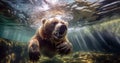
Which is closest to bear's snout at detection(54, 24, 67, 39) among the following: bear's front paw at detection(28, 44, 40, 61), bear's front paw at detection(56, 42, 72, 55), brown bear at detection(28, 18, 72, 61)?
brown bear at detection(28, 18, 72, 61)

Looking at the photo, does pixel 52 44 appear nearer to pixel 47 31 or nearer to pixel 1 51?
pixel 47 31

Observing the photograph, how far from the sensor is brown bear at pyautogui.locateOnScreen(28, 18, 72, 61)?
554cm

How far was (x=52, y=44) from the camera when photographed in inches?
253

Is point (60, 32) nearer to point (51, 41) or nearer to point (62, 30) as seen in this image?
point (62, 30)

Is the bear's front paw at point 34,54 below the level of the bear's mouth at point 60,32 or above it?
below

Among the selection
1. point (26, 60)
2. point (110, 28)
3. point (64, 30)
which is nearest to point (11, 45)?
point (26, 60)

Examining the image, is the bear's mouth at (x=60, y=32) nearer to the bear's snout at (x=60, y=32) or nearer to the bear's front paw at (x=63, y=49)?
the bear's snout at (x=60, y=32)

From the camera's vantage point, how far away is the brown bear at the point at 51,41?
5.54m

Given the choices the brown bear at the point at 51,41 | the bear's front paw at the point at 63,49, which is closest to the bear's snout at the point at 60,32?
the brown bear at the point at 51,41

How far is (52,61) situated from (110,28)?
11563 mm

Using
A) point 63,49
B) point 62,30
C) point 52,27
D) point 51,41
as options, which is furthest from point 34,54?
point 52,27

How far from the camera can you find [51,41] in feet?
21.1

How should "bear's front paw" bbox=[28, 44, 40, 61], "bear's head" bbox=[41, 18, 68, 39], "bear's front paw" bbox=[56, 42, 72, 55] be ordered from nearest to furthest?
1. "bear's front paw" bbox=[28, 44, 40, 61]
2. "bear's front paw" bbox=[56, 42, 72, 55]
3. "bear's head" bbox=[41, 18, 68, 39]

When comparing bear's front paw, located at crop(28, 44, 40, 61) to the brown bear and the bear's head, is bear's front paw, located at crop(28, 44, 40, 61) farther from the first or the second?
the bear's head
